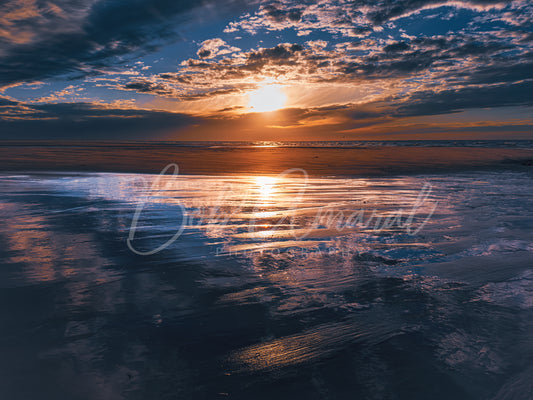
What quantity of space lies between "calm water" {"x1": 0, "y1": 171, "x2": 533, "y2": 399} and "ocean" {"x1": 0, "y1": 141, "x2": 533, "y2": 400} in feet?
0.05

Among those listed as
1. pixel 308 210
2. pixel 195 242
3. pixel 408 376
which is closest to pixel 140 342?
pixel 408 376

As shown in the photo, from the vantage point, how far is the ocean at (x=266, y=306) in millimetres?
2379

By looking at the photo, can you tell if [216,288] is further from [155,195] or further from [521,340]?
[155,195]

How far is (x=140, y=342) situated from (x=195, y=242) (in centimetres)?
292

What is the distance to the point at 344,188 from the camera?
12.1 meters

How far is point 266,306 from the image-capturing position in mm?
3477

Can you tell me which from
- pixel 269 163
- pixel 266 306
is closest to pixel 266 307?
pixel 266 306

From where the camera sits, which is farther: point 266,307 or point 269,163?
point 269,163

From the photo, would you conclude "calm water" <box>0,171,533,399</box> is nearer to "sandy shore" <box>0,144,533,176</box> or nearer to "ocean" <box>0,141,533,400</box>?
"ocean" <box>0,141,533,400</box>

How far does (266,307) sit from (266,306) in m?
0.02

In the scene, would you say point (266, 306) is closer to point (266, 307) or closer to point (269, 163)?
A: point (266, 307)

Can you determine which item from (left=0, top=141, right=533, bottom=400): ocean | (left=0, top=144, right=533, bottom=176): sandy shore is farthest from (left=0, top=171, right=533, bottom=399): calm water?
(left=0, top=144, right=533, bottom=176): sandy shore

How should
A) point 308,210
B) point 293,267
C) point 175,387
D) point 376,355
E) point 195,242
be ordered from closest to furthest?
point 175,387 < point 376,355 < point 293,267 < point 195,242 < point 308,210

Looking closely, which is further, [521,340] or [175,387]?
[521,340]
